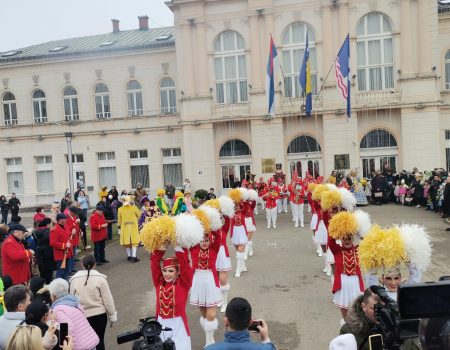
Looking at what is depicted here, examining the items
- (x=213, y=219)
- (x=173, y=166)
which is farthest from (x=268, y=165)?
(x=213, y=219)

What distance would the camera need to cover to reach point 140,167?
111ft

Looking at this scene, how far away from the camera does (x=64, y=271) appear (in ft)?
35.9

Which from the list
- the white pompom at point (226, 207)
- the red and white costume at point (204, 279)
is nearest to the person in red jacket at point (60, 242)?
the white pompom at point (226, 207)

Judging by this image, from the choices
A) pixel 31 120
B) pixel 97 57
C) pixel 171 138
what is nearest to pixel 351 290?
pixel 171 138

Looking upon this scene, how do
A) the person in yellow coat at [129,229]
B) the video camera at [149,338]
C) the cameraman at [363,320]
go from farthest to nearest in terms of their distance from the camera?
the person in yellow coat at [129,229]
the video camera at [149,338]
the cameraman at [363,320]

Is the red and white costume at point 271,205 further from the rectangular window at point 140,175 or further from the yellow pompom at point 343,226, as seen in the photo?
the rectangular window at point 140,175

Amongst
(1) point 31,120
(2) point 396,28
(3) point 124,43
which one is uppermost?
(3) point 124,43

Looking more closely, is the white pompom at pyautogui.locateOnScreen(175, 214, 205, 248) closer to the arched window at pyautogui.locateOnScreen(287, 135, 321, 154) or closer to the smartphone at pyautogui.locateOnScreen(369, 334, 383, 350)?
the smartphone at pyautogui.locateOnScreen(369, 334, 383, 350)

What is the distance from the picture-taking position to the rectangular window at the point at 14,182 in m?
35.9

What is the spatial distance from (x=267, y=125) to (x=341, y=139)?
185 inches

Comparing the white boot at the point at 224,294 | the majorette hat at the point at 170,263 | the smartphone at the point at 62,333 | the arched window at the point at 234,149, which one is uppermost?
the arched window at the point at 234,149

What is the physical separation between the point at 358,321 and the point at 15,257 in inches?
280

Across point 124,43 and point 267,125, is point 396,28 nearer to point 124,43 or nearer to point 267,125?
point 267,125

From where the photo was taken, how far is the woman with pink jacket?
523 centimetres
